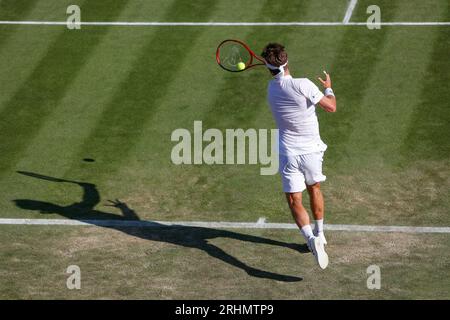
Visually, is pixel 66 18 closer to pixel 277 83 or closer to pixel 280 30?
pixel 280 30

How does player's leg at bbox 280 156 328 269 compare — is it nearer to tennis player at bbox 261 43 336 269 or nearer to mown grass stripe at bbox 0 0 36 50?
tennis player at bbox 261 43 336 269

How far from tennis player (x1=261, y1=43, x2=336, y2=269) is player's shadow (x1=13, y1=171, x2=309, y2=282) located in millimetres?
577

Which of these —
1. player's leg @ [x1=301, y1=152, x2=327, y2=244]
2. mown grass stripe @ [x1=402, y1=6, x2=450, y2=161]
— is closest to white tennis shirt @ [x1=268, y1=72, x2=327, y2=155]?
player's leg @ [x1=301, y1=152, x2=327, y2=244]

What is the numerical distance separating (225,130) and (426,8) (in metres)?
6.22

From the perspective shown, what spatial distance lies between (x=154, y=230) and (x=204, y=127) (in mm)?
3344

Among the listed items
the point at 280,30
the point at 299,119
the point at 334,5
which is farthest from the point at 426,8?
the point at 299,119

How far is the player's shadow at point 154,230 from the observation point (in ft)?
42.6

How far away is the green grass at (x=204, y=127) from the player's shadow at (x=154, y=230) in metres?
0.07

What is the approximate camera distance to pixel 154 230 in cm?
1385

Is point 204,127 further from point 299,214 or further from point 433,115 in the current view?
point 299,214

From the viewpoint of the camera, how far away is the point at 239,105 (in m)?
17.5

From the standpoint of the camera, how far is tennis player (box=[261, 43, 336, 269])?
41.0ft

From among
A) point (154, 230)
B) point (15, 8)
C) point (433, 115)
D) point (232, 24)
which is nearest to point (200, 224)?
point (154, 230)

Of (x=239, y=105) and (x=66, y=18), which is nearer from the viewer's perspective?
(x=239, y=105)
